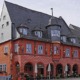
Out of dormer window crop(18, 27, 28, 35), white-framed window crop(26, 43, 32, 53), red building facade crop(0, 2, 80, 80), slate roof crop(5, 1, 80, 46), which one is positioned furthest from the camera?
slate roof crop(5, 1, 80, 46)

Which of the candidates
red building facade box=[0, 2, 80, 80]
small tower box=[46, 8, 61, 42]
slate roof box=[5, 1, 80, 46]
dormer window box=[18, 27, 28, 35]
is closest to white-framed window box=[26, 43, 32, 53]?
red building facade box=[0, 2, 80, 80]

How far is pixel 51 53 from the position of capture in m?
48.1

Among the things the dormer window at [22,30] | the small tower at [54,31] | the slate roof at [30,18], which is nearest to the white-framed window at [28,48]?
the slate roof at [30,18]

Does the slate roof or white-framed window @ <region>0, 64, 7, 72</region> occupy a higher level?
the slate roof

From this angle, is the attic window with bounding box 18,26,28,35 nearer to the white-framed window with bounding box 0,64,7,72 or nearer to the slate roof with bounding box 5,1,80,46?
the slate roof with bounding box 5,1,80,46

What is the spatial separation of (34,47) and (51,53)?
449 cm

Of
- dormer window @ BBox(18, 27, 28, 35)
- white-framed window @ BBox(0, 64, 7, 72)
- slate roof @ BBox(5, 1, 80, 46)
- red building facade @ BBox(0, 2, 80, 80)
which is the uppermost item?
slate roof @ BBox(5, 1, 80, 46)

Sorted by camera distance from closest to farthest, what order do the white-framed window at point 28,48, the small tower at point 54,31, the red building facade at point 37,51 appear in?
the red building facade at point 37,51 → the white-framed window at point 28,48 → the small tower at point 54,31

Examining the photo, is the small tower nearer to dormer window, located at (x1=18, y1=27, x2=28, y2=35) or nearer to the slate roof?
the slate roof

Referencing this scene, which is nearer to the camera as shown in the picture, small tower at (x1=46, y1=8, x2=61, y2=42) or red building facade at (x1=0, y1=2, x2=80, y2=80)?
red building facade at (x1=0, y1=2, x2=80, y2=80)

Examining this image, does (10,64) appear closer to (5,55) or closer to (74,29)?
(5,55)

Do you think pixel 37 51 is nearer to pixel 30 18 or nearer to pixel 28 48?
pixel 28 48

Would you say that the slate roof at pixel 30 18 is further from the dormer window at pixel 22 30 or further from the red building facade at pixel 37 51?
the dormer window at pixel 22 30

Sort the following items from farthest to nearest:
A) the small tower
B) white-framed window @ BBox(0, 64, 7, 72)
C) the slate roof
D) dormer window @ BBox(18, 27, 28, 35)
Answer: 1. the small tower
2. the slate roof
3. white-framed window @ BBox(0, 64, 7, 72)
4. dormer window @ BBox(18, 27, 28, 35)
